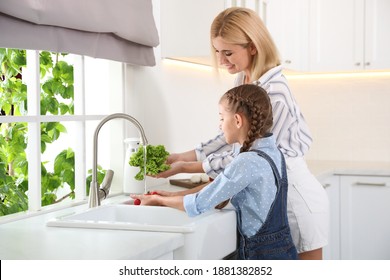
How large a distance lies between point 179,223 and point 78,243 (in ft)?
1.66

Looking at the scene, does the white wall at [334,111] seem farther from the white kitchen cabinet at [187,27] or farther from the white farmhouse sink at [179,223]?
the white farmhouse sink at [179,223]

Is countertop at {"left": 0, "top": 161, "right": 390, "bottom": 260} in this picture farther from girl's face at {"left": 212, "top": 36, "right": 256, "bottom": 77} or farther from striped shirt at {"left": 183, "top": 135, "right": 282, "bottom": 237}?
girl's face at {"left": 212, "top": 36, "right": 256, "bottom": 77}

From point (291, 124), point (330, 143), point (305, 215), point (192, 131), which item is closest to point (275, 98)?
point (291, 124)

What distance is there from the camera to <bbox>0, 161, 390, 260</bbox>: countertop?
1.48 m

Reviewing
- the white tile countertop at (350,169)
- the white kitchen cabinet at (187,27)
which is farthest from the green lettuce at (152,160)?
the white tile countertop at (350,169)

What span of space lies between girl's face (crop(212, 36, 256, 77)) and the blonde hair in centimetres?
2

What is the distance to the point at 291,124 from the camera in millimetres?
2148

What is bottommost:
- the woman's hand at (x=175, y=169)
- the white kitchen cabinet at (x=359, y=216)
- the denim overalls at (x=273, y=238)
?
the white kitchen cabinet at (x=359, y=216)

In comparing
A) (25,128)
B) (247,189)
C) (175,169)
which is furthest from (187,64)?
(247,189)

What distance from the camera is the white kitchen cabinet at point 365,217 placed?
12.0 feet

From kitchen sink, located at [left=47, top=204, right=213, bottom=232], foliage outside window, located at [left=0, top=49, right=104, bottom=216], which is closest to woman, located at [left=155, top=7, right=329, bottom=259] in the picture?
kitchen sink, located at [left=47, top=204, right=213, bottom=232]

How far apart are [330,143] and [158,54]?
183cm

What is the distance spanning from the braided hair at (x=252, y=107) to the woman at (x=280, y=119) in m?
0.16
